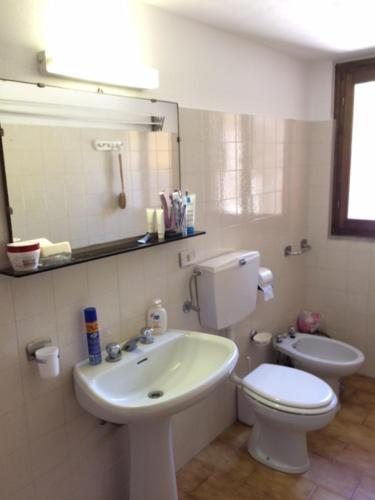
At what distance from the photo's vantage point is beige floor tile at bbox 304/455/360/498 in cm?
201

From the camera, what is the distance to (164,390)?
169cm

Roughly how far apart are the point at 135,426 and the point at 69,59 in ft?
4.52

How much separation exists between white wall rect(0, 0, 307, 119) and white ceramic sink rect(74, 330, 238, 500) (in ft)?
3.53

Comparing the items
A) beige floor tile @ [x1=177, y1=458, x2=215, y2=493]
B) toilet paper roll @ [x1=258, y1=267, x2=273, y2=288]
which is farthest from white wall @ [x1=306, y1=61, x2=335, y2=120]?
beige floor tile @ [x1=177, y1=458, x2=215, y2=493]

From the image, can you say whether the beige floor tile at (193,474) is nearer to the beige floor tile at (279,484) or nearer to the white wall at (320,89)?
the beige floor tile at (279,484)

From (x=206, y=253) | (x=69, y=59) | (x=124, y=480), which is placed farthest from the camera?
(x=206, y=253)

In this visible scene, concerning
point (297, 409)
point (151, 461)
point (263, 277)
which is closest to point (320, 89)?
point (263, 277)

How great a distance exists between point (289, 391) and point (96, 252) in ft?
3.99

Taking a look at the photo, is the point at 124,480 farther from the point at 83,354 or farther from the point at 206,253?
the point at 206,253

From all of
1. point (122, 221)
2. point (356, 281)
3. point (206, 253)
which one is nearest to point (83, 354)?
point (122, 221)

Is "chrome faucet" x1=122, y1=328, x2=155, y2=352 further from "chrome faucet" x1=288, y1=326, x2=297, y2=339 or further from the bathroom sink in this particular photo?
"chrome faucet" x1=288, y1=326, x2=297, y2=339

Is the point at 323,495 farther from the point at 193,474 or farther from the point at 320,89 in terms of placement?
the point at 320,89

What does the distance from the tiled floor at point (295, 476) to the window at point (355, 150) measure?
134cm

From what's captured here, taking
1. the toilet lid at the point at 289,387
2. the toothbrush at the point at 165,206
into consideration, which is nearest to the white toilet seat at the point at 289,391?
the toilet lid at the point at 289,387
